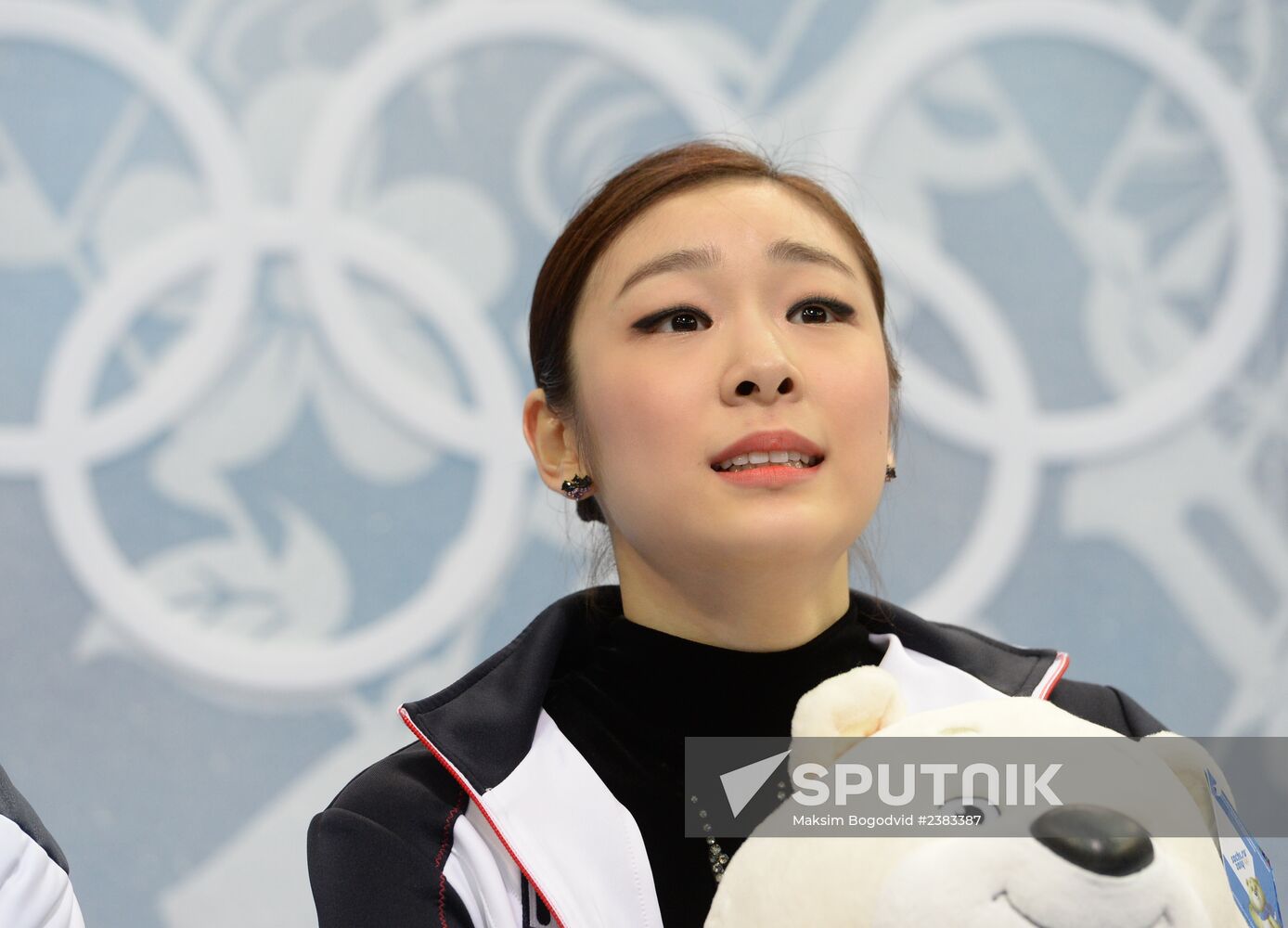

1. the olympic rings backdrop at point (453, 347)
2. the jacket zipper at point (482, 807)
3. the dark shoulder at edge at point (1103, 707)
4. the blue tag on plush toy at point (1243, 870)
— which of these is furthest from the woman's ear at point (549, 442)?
the olympic rings backdrop at point (453, 347)

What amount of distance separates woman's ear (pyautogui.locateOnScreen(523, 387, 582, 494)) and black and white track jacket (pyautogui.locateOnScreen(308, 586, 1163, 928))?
18 centimetres

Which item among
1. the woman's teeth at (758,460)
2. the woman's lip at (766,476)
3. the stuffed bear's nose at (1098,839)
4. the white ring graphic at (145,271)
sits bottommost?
the stuffed bear's nose at (1098,839)

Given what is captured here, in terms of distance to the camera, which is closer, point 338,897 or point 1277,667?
point 338,897

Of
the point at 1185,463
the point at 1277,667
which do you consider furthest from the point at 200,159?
the point at 1277,667

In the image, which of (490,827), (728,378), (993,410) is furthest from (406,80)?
(490,827)

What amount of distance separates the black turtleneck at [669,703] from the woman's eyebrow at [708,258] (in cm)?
28

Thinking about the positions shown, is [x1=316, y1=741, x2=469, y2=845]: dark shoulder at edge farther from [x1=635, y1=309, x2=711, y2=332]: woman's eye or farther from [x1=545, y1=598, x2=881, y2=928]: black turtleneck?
[x1=635, y1=309, x2=711, y2=332]: woman's eye

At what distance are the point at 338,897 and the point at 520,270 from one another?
135 centimetres

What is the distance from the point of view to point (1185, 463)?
213 centimetres

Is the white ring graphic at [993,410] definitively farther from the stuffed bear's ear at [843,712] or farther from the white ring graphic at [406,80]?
the stuffed bear's ear at [843,712]

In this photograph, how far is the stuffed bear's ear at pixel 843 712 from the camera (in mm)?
677

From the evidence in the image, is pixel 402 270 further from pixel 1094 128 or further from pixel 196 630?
pixel 1094 128

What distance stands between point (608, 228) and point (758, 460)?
26 cm

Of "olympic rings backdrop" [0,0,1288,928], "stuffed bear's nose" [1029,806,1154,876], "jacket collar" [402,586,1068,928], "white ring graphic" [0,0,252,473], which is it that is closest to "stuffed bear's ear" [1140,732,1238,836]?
"stuffed bear's nose" [1029,806,1154,876]
